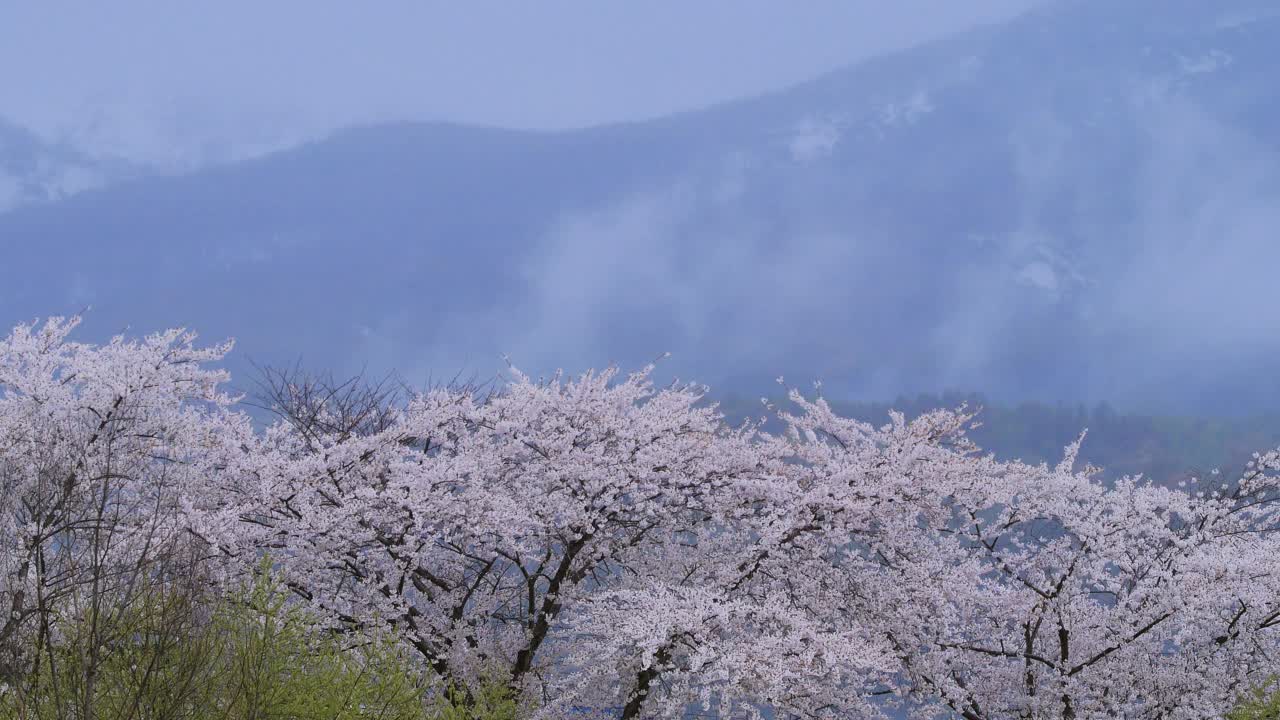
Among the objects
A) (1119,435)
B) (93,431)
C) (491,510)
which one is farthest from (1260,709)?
(1119,435)

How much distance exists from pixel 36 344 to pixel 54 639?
217 inches

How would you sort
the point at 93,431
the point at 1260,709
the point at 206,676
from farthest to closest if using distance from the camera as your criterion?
the point at 93,431 < the point at 1260,709 < the point at 206,676

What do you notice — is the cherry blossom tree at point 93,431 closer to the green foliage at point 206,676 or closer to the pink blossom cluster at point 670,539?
the pink blossom cluster at point 670,539

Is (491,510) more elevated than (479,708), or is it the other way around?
(491,510)

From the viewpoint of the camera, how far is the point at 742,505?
15.5 m

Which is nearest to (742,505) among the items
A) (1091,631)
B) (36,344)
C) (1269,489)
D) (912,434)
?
(912,434)

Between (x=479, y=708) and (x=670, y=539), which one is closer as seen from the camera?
(x=479, y=708)

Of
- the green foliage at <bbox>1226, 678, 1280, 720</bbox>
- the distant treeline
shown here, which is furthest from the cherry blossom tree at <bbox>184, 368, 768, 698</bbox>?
the distant treeline

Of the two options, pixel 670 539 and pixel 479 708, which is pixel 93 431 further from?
pixel 670 539

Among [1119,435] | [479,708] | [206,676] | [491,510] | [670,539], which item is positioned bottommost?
[206,676]

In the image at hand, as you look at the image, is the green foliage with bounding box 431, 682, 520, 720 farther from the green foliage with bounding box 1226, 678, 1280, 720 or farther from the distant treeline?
the distant treeline

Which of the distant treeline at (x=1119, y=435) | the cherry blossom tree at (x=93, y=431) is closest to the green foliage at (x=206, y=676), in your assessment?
the cherry blossom tree at (x=93, y=431)

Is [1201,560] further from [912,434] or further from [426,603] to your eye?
[426,603]

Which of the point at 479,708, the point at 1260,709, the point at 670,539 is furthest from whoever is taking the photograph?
the point at 670,539
